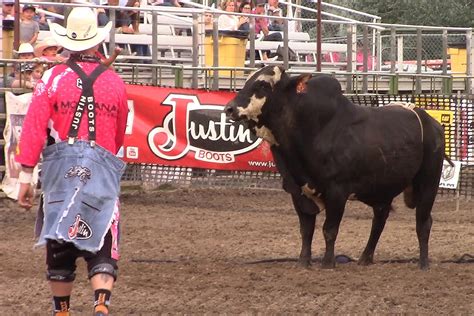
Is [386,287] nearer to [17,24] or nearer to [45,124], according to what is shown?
[45,124]

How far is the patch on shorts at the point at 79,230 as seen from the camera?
645cm

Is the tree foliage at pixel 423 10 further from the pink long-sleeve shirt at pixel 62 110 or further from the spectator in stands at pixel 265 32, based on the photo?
the pink long-sleeve shirt at pixel 62 110

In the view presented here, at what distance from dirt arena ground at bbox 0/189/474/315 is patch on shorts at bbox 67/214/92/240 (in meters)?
1.45

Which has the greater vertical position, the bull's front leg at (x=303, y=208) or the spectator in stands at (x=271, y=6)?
the spectator in stands at (x=271, y=6)

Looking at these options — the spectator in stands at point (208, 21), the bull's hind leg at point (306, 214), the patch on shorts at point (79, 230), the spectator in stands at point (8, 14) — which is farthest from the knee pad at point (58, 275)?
the spectator in stands at point (208, 21)

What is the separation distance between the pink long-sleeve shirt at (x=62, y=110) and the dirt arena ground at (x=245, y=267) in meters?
1.66

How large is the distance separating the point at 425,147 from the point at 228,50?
7352 mm

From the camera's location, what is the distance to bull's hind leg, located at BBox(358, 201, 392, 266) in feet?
33.6

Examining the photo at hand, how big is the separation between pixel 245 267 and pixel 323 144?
1247 mm

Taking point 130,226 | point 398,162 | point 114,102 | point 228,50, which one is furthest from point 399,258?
point 228,50

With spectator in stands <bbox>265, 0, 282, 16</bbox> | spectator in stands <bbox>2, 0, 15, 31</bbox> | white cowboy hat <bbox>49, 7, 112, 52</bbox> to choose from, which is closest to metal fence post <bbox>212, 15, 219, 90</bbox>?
spectator in stands <bbox>2, 0, 15, 31</bbox>

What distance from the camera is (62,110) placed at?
6.57 metres

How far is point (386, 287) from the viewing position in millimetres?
8711

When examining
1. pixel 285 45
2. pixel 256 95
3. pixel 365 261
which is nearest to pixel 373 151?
pixel 365 261
